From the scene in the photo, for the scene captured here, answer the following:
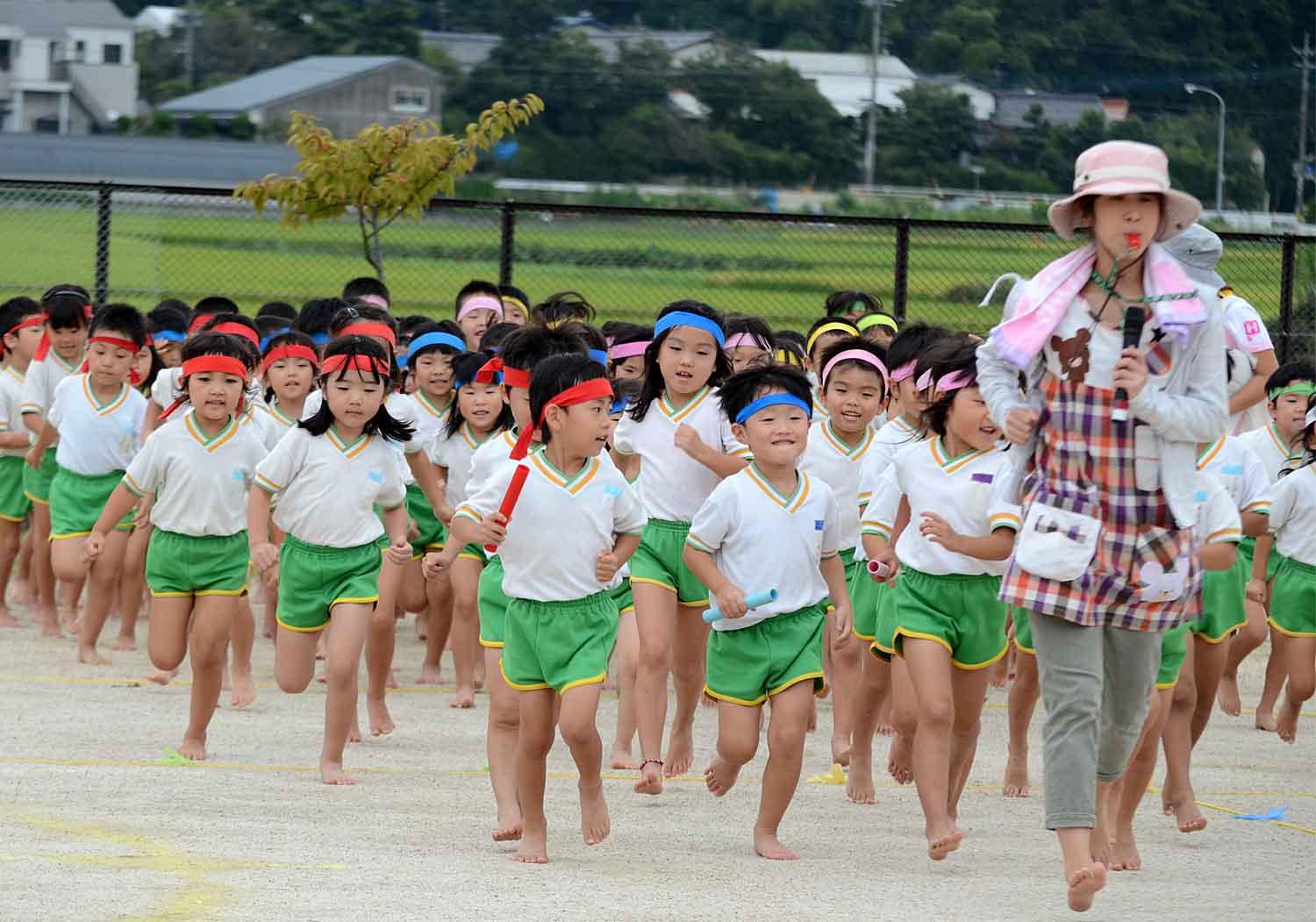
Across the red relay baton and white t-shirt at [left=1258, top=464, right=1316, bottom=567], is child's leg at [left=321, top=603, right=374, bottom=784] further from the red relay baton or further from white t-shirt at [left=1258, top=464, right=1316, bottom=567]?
white t-shirt at [left=1258, top=464, right=1316, bottom=567]

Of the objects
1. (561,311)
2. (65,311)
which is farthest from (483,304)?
(65,311)

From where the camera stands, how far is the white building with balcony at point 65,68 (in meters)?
65.8

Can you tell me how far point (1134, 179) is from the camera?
4.97 meters

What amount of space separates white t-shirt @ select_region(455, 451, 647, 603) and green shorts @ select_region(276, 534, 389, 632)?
4.45 feet

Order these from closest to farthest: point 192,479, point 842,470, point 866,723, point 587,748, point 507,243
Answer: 1. point 587,748
2. point 866,723
3. point 192,479
4. point 842,470
5. point 507,243

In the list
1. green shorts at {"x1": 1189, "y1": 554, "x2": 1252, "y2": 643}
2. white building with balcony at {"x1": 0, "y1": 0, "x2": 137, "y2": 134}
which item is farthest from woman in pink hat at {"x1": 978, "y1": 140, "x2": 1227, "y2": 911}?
white building with balcony at {"x1": 0, "y1": 0, "x2": 137, "y2": 134}

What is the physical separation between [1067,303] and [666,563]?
2.94 m

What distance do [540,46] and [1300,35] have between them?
30263mm

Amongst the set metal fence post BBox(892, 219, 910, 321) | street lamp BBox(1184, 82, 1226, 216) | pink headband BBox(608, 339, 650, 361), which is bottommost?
pink headband BBox(608, 339, 650, 361)

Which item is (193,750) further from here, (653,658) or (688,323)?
(688,323)

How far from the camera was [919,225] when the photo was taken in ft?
48.2

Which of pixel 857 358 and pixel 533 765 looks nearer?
pixel 533 765

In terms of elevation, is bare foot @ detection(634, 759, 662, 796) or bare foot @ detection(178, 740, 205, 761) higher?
bare foot @ detection(634, 759, 662, 796)

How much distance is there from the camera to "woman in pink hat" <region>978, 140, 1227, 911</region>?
196 inches
